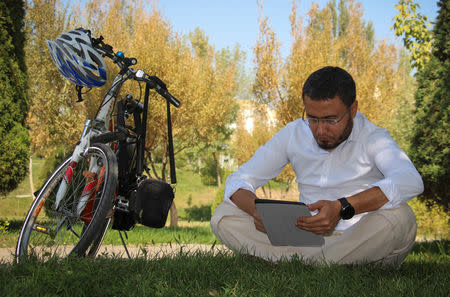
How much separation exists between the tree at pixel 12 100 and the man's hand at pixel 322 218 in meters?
7.59

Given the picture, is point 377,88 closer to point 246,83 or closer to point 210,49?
point 210,49

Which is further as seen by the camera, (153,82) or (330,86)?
(153,82)

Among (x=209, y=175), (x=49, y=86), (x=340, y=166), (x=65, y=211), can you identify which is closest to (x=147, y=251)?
(x=65, y=211)

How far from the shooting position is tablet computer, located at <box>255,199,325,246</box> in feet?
8.95

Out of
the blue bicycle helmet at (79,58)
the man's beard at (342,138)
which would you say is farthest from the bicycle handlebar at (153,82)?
the man's beard at (342,138)

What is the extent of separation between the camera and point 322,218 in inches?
105

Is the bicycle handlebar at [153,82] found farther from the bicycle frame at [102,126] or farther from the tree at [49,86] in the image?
the tree at [49,86]

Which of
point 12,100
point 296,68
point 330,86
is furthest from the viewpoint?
point 296,68

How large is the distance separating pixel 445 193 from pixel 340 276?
570 cm

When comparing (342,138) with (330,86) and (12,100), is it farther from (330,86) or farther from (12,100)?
(12,100)

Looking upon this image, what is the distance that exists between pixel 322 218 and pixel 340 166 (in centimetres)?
81

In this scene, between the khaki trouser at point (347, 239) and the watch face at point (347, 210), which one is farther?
the khaki trouser at point (347, 239)

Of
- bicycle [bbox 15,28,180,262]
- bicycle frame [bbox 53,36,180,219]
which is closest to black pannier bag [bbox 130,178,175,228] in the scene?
bicycle [bbox 15,28,180,262]

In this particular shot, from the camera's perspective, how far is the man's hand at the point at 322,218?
267 cm
